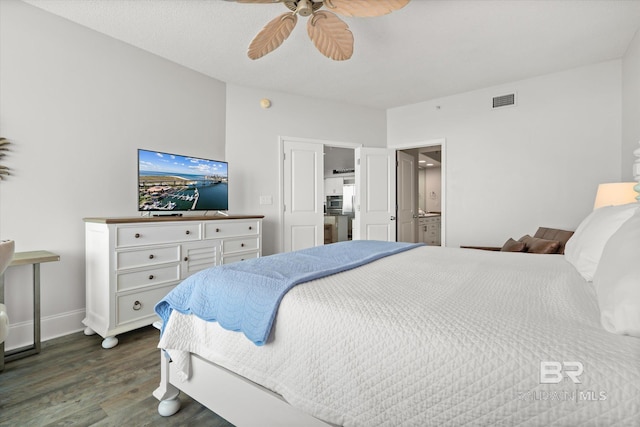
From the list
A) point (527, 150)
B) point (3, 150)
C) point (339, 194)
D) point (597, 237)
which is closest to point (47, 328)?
point (3, 150)

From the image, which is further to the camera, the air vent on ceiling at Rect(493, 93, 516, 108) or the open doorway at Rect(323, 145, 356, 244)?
the open doorway at Rect(323, 145, 356, 244)

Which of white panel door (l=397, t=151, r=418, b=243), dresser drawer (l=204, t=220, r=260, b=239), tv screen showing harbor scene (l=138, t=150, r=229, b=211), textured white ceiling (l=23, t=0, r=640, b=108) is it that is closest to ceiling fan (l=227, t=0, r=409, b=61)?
textured white ceiling (l=23, t=0, r=640, b=108)

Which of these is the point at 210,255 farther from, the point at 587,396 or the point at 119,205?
the point at 587,396

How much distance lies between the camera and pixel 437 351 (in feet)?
2.78

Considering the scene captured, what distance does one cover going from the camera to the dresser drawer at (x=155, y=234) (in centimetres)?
242

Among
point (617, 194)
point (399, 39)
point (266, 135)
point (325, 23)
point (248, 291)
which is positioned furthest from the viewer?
point (266, 135)

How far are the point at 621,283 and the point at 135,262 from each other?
9.36ft

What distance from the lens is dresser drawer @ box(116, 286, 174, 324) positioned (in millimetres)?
2414

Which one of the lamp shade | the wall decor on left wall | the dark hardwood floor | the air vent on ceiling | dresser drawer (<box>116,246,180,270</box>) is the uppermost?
the air vent on ceiling

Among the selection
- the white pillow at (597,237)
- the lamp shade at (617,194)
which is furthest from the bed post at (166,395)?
the lamp shade at (617,194)

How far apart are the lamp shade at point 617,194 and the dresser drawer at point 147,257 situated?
365 cm

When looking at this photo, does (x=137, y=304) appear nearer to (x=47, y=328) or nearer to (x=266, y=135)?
(x=47, y=328)

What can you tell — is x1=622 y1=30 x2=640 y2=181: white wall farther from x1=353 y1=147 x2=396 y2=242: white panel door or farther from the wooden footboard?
the wooden footboard

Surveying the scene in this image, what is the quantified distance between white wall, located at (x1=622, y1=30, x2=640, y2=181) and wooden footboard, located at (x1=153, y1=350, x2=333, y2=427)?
3.63 meters
